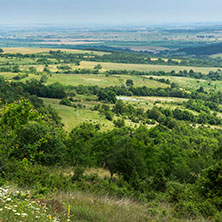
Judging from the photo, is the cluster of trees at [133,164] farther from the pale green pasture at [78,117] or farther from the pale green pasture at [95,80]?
the pale green pasture at [95,80]

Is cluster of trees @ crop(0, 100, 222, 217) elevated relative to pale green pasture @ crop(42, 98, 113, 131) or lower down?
elevated

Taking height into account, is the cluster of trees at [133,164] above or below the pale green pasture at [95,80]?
above

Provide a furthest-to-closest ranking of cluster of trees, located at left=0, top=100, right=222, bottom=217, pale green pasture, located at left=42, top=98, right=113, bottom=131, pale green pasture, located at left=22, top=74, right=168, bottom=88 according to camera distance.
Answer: pale green pasture, located at left=22, top=74, right=168, bottom=88
pale green pasture, located at left=42, top=98, right=113, bottom=131
cluster of trees, located at left=0, top=100, right=222, bottom=217

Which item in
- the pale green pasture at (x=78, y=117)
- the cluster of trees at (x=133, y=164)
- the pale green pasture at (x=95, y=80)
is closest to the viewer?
the cluster of trees at (x=133, y=164)

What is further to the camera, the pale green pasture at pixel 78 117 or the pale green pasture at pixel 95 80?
the pale green pasture at pixel 95 80

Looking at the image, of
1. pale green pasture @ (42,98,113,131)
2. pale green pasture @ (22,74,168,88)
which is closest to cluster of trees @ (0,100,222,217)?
pale green pasture @ (42,98,113,131)

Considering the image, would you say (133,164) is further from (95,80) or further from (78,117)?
(95,80)

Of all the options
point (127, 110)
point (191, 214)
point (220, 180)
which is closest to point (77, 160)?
point (220, 180)

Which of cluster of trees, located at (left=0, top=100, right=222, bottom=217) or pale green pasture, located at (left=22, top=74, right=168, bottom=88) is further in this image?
pale green pasture, located at (left=22, top=74, right=168, bottom=88)

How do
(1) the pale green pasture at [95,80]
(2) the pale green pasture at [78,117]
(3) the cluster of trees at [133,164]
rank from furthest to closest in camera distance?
1. (1) the pale green pasture at [95,80]
2. (2) the pale green pasture at [78,117]
3. (3) the cluster of trees at [133,164]

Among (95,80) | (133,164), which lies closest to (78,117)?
(133,164)

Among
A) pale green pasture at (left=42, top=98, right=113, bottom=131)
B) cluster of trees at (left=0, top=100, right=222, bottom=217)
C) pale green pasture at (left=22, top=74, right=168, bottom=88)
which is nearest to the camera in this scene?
cluster of trees at (left=0, top=100, right=222, bottom=217)

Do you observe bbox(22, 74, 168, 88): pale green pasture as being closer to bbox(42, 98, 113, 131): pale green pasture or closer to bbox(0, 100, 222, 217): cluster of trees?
bbox(42, 98, 113, 131): pale green pasture

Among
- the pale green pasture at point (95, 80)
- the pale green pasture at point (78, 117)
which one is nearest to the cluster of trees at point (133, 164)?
the pale green pasture at point (78, 117)
